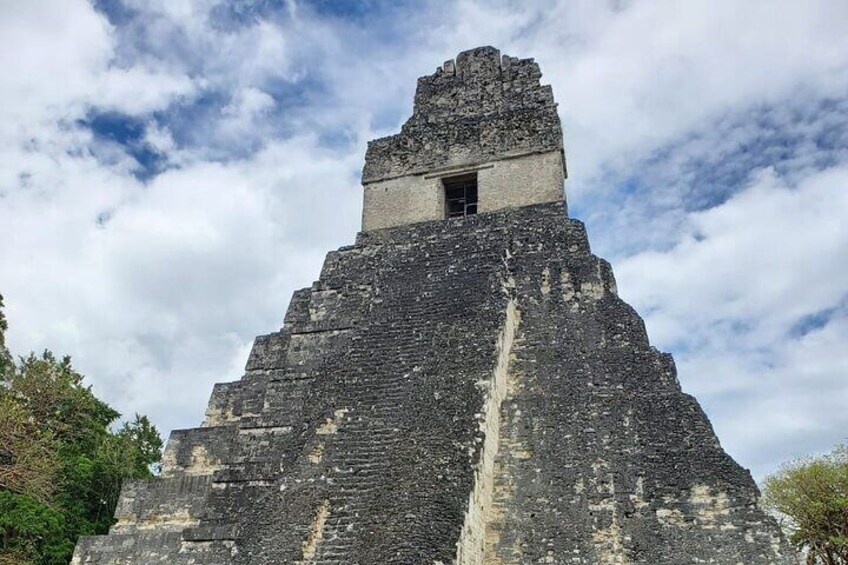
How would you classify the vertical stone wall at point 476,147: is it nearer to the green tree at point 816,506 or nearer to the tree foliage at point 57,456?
the tree foliage at point 57,456

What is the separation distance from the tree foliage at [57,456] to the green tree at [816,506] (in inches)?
651

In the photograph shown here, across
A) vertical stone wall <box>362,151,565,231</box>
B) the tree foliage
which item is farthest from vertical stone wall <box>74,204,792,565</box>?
the tree foliage

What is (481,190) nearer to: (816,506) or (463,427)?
(463,427)

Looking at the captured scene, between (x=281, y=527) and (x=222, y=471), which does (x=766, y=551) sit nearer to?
(x=281, y=527)

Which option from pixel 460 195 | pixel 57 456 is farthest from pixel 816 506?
pixel 57 456

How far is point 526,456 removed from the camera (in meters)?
8.16

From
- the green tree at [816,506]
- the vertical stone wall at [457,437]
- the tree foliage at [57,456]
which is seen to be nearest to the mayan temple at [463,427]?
the vertical stone wall at [457,437]

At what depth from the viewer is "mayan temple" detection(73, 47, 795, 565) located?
7.20m

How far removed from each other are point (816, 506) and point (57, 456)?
1796 cm

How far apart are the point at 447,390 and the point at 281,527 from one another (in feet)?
7.55

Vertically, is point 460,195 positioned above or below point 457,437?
above

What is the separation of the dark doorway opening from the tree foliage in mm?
8184

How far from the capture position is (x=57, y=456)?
15.6 meters

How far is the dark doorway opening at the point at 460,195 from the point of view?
12.5m
